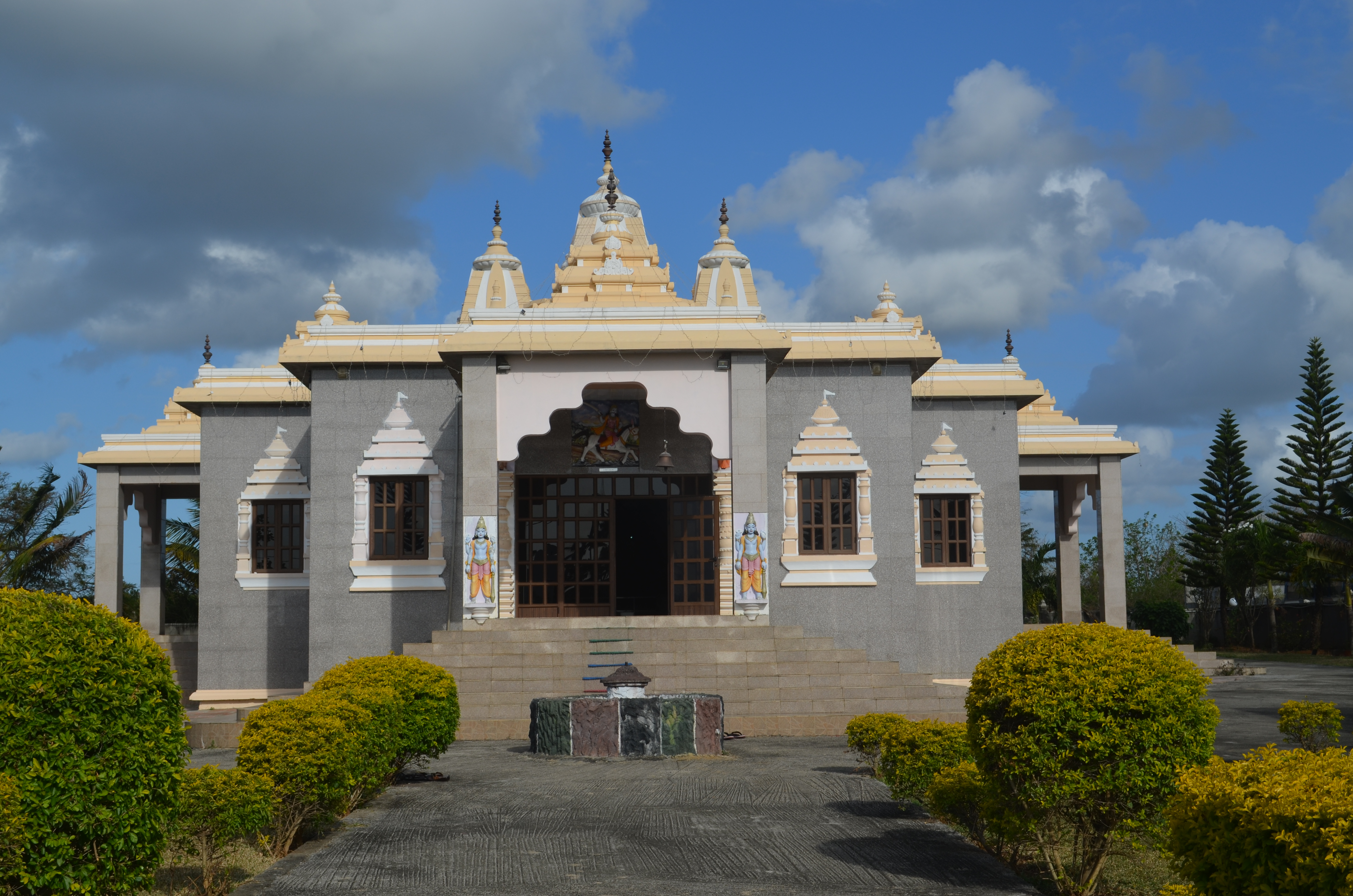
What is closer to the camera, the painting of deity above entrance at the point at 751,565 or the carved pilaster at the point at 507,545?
the painting of deity above entrance at the point at 751,565

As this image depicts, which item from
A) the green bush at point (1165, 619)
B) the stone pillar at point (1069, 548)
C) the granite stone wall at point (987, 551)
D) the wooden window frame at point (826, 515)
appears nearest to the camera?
the wooden window frame at point (826, 515)

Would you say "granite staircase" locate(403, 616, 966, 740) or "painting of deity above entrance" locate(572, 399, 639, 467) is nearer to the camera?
"granite staircase" locate(403, 616, 966, 740)

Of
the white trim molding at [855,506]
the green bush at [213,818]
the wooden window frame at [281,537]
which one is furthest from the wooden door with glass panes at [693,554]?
the green bush at [213,818]

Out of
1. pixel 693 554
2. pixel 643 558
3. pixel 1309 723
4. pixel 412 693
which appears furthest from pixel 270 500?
pixel 1309 723

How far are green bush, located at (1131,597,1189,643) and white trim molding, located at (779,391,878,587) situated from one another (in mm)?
15778

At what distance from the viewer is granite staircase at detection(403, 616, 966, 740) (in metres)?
14.5

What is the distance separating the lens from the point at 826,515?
739 inches

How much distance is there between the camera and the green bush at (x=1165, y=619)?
104ft

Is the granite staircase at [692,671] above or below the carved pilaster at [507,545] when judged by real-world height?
below

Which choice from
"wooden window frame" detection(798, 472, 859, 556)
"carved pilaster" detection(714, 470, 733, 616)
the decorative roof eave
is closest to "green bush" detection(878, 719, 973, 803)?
"carved pilaster" detection(714, 470, 733, 616)

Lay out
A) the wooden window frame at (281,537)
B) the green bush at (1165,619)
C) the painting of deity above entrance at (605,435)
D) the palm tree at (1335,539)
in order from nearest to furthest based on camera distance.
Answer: the painting of deity above entrance at (605,435), the wooden window frame at (281,537), the palm tree at (1335,539), the green bush at (1165,619)

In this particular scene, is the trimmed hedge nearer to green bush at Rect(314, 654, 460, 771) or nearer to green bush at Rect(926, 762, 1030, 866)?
green bush at Rect(314, 654, 460, 771)

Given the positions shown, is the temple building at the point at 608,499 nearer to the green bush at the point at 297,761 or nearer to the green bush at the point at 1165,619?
the green bush at the point at 297,761

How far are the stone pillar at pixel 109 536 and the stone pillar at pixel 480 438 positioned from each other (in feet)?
26.4
